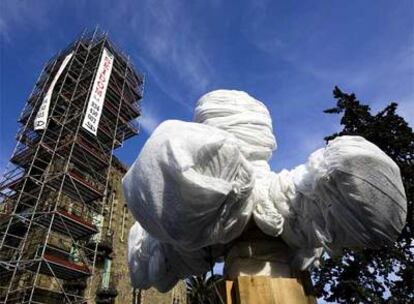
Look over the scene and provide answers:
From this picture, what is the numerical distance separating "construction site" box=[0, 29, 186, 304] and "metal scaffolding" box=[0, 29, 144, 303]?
0.12ft

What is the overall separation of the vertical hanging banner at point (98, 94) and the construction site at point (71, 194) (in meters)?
0.05

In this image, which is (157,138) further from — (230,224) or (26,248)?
(26,248)

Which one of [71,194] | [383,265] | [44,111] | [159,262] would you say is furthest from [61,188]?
[159,262]

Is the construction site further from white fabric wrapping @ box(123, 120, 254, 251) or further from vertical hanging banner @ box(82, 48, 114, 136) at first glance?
white fabric wrapping @ box(123, 120, 254, 251)

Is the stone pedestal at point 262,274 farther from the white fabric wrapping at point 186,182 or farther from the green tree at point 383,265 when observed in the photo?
the green tree at point 383,265

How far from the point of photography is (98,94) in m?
16.5

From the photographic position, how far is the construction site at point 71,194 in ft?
39.0

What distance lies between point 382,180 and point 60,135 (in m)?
15.4

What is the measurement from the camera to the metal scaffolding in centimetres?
1176

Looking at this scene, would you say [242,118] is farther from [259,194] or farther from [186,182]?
[186,182]

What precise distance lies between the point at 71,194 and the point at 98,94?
4835 mm

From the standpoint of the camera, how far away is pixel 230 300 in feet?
3.37

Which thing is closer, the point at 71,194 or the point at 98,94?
the point at 71,194

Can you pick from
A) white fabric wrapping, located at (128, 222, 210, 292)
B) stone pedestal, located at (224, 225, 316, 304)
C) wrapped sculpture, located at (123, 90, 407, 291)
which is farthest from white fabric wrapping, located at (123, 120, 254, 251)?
white fabric wrapping, located at (128, 222, 210, 292)
